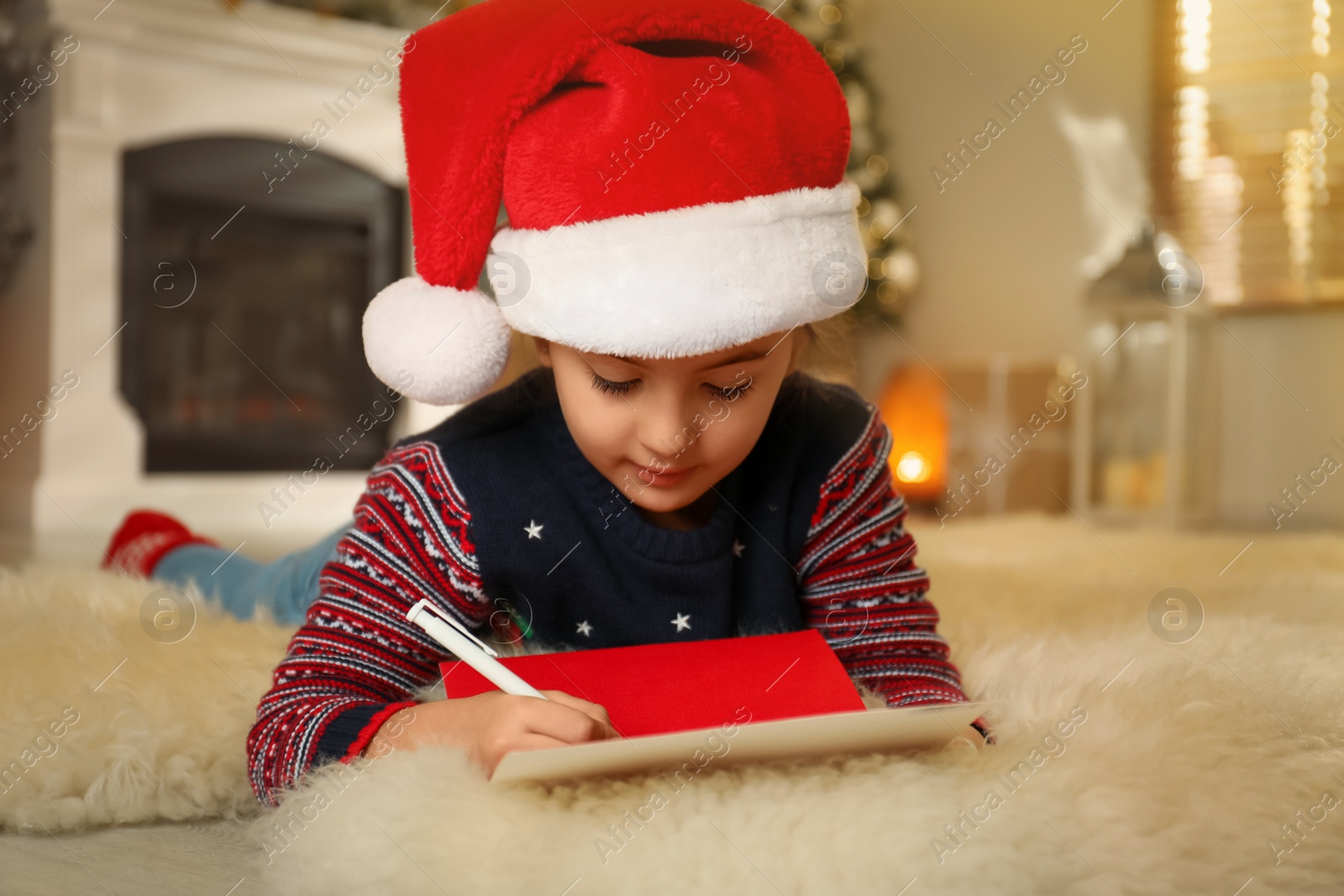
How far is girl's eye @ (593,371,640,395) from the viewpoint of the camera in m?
0.67

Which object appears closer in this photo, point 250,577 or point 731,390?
point 731,390

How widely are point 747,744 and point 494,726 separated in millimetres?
124

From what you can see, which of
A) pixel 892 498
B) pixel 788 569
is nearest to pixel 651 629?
pixel 788 569

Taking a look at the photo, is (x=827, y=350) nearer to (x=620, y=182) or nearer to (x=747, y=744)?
(x=620, y=182)

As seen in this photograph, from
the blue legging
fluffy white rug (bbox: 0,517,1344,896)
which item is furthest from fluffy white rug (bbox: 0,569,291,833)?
the blue legging

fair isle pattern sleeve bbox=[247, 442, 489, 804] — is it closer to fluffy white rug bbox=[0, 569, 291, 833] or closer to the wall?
fluffy white rug bbox=[0, 569, 291, 833]

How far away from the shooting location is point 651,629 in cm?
80

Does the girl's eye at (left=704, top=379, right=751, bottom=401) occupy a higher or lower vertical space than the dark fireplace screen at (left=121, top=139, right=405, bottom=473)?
higher

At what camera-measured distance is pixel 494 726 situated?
1.80ft

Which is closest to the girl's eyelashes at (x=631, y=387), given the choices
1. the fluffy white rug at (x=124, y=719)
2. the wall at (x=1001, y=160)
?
the fluffy white rug at (x=124, y=719)

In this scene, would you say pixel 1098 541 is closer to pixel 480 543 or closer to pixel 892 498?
pixel 892 498

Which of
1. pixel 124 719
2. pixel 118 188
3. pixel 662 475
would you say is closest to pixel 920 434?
pixel 118 188

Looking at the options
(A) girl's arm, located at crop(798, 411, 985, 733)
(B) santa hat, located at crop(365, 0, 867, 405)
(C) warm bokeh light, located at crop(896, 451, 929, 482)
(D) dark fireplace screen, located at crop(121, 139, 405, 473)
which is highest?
(B) santa hat, located at crop(365, 0, 867, 405)

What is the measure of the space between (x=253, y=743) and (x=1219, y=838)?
1.69 ft
